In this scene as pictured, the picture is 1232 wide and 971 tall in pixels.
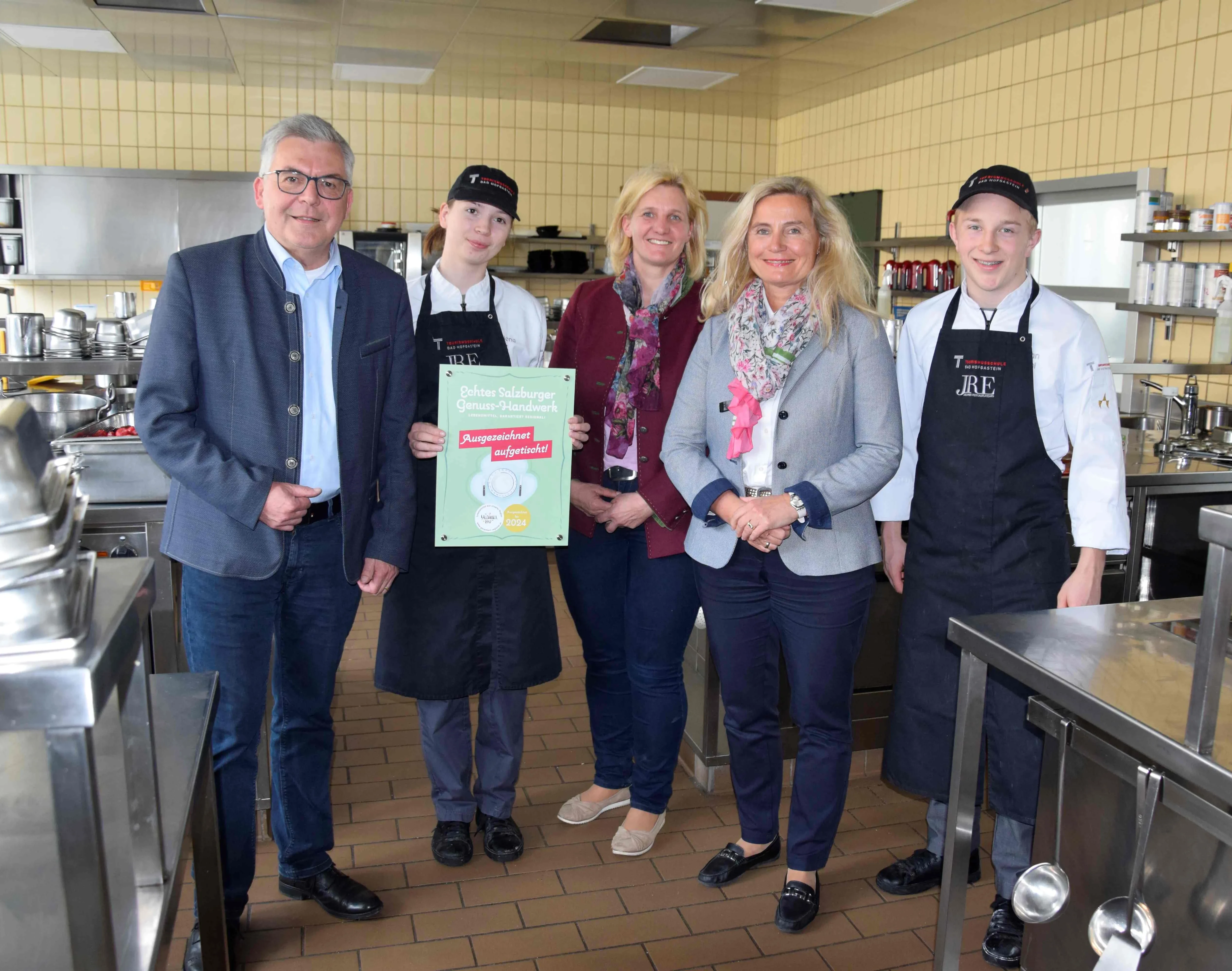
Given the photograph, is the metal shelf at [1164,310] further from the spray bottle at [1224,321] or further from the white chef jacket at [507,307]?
→ the white chef jacket at [507,307]

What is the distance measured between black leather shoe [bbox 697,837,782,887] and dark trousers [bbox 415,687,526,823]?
556 mm

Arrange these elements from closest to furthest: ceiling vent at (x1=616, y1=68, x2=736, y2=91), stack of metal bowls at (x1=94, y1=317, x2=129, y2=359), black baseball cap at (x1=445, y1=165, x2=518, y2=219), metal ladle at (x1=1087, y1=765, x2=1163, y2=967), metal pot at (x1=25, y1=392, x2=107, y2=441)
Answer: metal ladle at (x1=1087, y1=765, x2=1163, y2=967), black baseball cap at (x1=445, y1=165, x2=518, y2=219), metal pot at (x1=25, y1=392, x2=107, y2=441), stack of metal bowls at (x1=94, y1=317, x2=129, y2=359), ceiling vent at (x1=616, y1=68, x2=736, y2=91)

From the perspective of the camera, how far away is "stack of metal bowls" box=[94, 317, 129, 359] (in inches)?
182

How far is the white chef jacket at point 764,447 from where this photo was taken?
2326 millimetres

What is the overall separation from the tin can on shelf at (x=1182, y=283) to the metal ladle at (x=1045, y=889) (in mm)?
4102

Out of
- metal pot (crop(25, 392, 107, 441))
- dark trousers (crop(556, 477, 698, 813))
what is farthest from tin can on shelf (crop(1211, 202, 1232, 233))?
metal pot (crop(25, 392, 107, 441))

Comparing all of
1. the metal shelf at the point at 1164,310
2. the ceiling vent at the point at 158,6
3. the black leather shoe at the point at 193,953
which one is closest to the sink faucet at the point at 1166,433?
the metal shelf at the point at 1164,310

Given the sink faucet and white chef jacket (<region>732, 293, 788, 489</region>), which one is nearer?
white chef jacket (<region>732, 293, 788, 489</region>)

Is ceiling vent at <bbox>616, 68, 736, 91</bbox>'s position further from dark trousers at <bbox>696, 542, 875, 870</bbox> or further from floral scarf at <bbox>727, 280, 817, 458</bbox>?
dark trousers at <bbox>696, 542, 875, 870</bbox>

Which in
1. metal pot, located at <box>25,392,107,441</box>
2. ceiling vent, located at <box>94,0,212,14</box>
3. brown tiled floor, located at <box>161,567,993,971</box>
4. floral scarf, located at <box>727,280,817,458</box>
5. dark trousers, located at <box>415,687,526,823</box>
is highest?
ceiling vent, located at <box>94,0,212,14</box>

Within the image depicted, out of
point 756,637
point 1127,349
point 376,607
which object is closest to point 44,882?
point 756,637

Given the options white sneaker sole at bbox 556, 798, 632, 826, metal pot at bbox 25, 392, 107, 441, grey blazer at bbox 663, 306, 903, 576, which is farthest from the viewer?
metal pot at bbox 25, 392, 107, 441

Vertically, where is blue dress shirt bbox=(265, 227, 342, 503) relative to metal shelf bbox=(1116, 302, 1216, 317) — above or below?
below

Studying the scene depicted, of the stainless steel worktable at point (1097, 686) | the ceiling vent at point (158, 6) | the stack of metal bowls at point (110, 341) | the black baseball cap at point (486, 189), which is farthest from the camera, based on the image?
the ceiling vent at point (158, 6)
